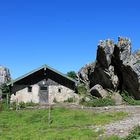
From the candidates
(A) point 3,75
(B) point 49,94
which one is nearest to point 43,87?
(B) point 49,94

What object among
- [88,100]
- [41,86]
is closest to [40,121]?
[88,100]

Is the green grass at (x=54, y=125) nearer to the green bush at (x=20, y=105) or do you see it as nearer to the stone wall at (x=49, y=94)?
the green bush at (x=20, y=105)

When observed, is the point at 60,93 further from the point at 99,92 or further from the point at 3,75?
the point at 3,75

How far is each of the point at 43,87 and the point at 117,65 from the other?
1027cm

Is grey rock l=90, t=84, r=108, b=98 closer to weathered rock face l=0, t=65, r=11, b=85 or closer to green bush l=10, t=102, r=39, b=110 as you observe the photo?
green bush l=10, t=102, r=39, b=110

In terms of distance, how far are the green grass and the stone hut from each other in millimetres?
14763

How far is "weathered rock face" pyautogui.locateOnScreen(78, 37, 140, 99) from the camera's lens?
52.2m

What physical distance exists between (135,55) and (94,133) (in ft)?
93.6

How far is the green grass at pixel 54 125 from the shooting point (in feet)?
85.7

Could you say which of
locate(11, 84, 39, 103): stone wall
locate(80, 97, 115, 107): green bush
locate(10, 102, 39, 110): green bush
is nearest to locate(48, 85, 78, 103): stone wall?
locate(11, 84, 39, 103): stone wall

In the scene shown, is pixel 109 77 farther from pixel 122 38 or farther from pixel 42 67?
pixel 42 67

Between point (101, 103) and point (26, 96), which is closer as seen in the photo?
point (101, 103)

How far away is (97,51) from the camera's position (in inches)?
2211

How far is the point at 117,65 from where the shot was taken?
55594 millimetres
